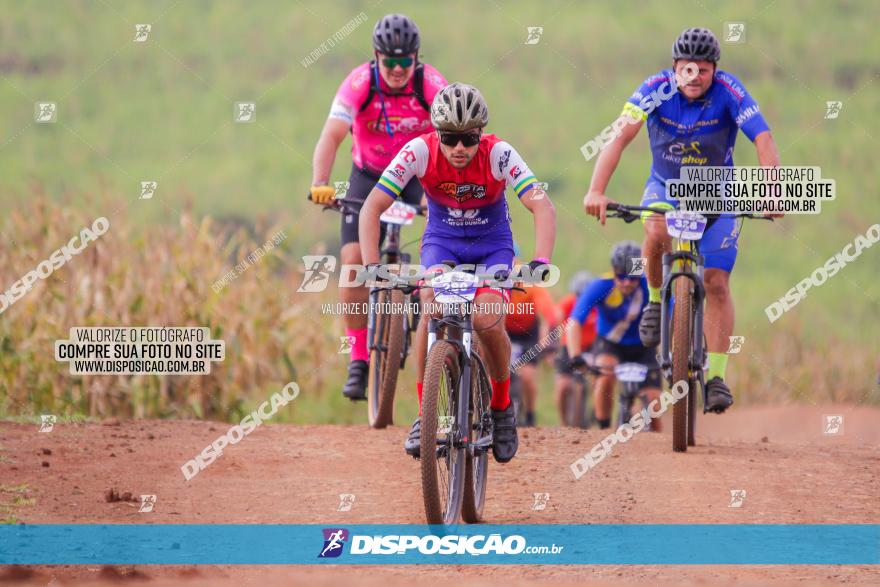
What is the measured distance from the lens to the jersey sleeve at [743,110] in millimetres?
10383

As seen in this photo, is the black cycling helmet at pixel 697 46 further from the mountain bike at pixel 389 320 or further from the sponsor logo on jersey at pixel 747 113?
the mountain bike at pixel 389 320

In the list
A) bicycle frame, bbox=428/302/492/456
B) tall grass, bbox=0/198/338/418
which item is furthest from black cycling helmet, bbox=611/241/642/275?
bicycle frame, bbox=428/302/492/456

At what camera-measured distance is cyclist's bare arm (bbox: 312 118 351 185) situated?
427 inches

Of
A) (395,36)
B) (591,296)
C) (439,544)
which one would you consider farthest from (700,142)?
(439,544)

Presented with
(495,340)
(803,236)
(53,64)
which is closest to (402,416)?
(495,340)

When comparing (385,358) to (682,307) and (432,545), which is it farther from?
(432,545)

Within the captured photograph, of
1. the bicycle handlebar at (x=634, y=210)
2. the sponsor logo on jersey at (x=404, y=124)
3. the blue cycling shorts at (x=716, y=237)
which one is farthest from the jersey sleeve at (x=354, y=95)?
the blue cycling shorts at (x=716, y=237)

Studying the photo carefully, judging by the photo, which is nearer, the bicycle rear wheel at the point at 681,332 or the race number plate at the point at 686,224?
the bicycle rear wheel at the point at 681,332

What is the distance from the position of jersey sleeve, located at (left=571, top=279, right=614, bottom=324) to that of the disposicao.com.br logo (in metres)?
6.31

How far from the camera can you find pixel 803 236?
23547 millimetres

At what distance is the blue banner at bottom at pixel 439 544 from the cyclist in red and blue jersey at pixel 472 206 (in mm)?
641

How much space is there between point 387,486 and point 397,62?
3239mm

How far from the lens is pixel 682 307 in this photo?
10109mm

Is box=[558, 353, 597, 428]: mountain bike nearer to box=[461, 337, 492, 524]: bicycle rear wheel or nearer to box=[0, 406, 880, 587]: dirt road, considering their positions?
box=[0, 406, 880, 587]: dirt road
